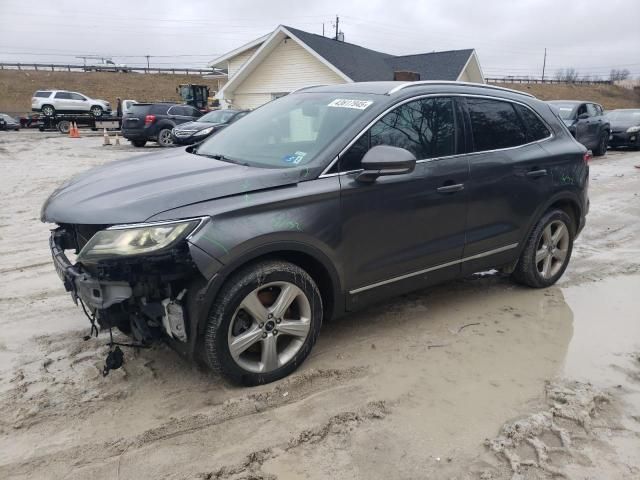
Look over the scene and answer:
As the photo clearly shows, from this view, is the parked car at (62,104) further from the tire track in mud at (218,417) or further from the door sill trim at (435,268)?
the tire track in mud at (218,417)

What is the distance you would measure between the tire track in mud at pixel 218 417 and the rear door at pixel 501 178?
5.08 ft

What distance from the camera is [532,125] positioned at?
4562mm

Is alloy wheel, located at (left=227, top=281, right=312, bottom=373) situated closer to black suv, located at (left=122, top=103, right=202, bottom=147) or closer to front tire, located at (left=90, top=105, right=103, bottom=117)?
black suv, located at (left=122, top=103, right=202, bottom=147)

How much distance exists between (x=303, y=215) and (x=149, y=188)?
90cm

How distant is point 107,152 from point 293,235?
1611cm

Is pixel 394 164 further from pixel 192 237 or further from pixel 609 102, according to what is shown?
pixel 609 102

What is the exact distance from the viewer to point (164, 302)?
276 cm

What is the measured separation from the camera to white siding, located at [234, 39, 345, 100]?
22.2 metres

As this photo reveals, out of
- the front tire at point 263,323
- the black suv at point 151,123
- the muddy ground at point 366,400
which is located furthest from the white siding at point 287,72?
A: the front tire at point 263,323

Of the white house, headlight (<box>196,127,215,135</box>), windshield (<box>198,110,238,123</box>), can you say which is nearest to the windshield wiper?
headlight (<box>196,127,215,135</box>)

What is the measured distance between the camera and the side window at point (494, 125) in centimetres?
408

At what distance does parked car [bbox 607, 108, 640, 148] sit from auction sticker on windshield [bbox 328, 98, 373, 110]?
18.4 metres

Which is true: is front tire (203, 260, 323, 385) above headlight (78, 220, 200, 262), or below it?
below

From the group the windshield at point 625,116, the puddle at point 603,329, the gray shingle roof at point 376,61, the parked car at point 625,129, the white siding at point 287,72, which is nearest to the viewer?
the puddle at point 603,329
